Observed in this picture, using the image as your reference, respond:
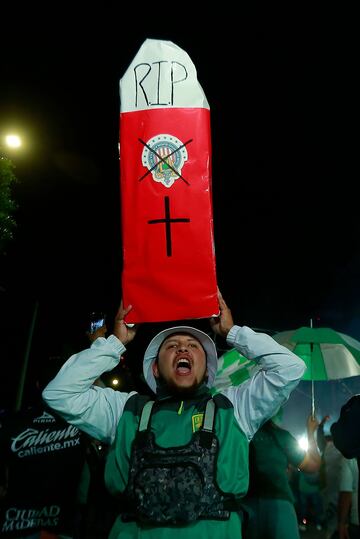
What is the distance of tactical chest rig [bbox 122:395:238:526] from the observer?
222 cm

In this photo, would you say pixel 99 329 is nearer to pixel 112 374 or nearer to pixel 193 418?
pixel 193 418

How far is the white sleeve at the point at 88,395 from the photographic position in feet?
8.83

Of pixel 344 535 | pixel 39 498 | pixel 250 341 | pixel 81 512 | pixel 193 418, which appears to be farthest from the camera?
pixel 344 535

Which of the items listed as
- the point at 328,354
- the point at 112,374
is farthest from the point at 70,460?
the point at 328,354

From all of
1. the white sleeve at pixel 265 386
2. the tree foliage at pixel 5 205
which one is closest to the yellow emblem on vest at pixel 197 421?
the white sleeve at pixel 265 386

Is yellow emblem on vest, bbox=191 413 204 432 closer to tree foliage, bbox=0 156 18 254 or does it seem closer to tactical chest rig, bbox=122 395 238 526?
tactical chest rig, bbox=122 395 238 526

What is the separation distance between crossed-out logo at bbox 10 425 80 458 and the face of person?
109 centimetres

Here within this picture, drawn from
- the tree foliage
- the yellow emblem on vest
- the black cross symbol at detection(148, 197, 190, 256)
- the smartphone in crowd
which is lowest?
the yellow emblem on vest

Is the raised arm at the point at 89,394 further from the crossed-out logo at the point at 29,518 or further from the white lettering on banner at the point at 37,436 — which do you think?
the crossed-out logo at the point at 29,518

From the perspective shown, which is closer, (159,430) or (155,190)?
(159,430)

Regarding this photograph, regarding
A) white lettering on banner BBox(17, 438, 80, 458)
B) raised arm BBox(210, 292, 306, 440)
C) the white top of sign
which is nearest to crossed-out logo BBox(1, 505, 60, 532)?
white lettering on banner BBox(17, 438, 80, 458)

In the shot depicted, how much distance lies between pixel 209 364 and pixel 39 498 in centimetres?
169

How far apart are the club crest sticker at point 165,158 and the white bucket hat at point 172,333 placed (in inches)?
40.8

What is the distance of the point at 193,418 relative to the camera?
2.53m
